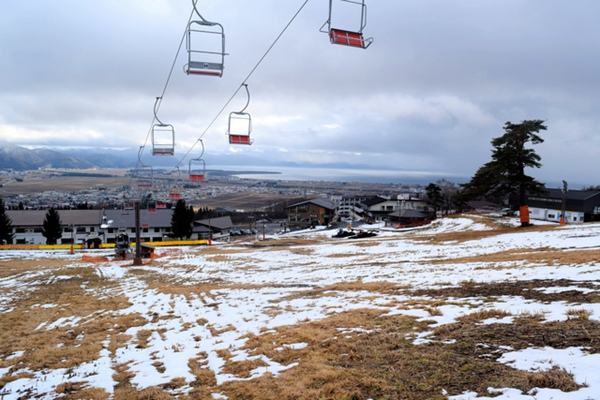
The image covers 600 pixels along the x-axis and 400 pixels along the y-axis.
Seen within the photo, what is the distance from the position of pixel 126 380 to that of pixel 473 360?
6.41 m

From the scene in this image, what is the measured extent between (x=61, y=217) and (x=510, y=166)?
84591mm

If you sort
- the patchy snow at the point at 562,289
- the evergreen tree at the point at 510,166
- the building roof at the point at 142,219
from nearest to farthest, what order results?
the patchy snow at the point at 562,289
the evergreen tree at the point at 510,166
the building roof at the point at 142,219

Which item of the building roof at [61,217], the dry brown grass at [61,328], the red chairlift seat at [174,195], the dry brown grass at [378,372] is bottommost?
the building roof at [61,217]

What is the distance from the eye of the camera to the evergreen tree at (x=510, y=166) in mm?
33344

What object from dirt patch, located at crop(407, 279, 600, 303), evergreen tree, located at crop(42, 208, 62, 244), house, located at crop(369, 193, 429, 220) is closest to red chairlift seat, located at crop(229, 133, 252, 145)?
dirt patch, located at crop(407, 279, 600, 303)

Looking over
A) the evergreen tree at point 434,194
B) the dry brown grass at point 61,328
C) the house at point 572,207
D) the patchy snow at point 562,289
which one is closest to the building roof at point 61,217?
the dry brown grass at point 61,328

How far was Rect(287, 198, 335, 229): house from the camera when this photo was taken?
9938cm

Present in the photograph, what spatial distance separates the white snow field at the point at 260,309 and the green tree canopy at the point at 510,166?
10463 mm

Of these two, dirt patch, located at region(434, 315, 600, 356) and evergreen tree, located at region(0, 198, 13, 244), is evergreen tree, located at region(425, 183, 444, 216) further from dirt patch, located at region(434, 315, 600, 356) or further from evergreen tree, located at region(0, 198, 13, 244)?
evergreen tree, located at region(0, 198, 13, 244)

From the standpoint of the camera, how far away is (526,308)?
891cm

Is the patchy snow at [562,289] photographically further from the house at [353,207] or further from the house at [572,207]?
the house at [353,207]

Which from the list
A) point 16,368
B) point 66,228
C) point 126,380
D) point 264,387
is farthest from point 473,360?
point 66,228

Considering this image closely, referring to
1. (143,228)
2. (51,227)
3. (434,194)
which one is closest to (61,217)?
(51,227)

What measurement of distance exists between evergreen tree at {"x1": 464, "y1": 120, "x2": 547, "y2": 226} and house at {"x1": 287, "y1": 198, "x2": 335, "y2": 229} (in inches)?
2507
